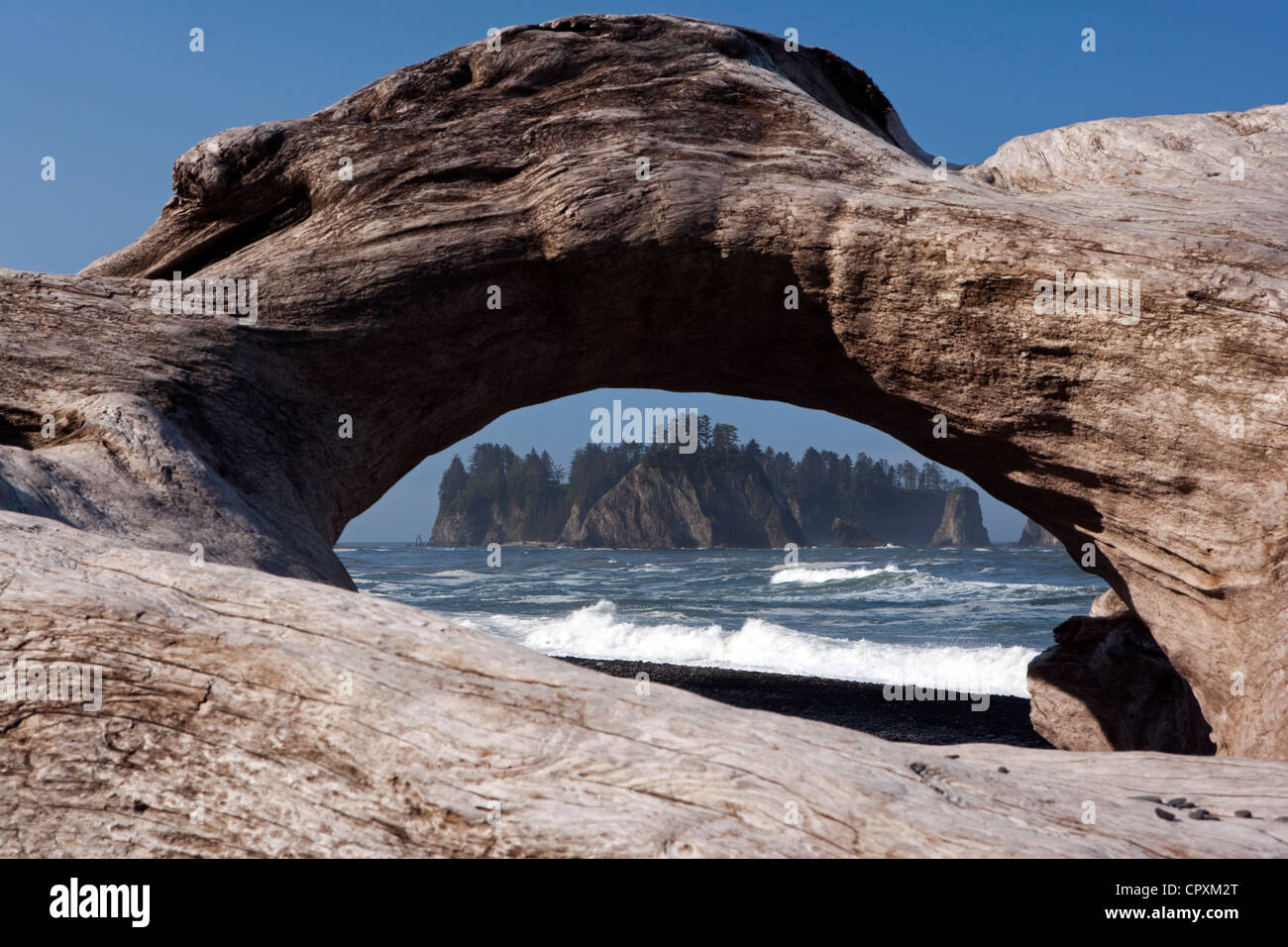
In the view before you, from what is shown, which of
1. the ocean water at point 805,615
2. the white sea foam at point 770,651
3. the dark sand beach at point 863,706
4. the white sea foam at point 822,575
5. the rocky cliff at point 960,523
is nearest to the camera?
the dark sand beach at point 863,706

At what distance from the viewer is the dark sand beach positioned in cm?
1339

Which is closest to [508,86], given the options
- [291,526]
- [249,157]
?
[249,157]

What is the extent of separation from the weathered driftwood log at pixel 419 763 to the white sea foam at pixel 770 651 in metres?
16.7

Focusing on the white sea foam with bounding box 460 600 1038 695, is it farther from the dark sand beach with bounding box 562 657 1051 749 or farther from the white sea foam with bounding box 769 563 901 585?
the white sea foam with bounding box 769 563 901 585

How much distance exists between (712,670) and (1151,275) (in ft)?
55.2

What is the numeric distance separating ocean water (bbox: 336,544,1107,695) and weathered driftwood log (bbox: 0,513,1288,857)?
17.1 m

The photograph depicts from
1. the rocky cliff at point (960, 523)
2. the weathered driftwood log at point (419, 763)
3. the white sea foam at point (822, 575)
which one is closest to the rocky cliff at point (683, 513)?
the rocky cliff at point (960, 523)

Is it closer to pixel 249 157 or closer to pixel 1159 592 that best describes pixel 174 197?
pixel 249 157

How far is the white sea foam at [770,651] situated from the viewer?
19750 mm

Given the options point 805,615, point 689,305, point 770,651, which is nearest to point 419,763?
point 689,305

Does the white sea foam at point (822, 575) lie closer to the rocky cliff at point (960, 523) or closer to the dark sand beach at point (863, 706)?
the dark sand beach at point (863, 706)

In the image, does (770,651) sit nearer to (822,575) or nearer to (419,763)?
(822,575)

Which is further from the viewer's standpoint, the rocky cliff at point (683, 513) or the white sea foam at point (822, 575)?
the rocky cliff at point (683, 513)

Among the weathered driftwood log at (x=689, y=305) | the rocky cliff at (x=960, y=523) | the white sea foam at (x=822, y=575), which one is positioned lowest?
the rocky cliff at (x=960, y=523)
